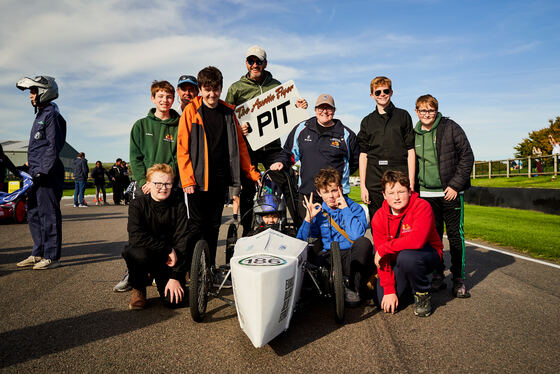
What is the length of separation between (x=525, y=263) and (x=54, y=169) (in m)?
6.80

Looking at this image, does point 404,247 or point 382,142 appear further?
point 382,142

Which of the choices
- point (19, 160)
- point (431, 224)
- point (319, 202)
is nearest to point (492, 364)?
point (431, 224)

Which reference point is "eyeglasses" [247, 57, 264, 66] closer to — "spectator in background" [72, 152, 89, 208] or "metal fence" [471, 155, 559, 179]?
"spectator in background" [72, 152, 89, 208]

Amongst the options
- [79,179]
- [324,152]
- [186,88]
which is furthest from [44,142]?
[79,179]

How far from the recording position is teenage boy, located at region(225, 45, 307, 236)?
534 cm

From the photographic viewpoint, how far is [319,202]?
15.2 ft

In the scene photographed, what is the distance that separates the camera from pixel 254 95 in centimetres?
564

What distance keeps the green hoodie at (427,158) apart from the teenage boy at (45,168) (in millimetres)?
4618

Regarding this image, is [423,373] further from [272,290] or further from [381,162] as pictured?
[381,162]

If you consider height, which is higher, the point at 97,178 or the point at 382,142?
the point at 382,142

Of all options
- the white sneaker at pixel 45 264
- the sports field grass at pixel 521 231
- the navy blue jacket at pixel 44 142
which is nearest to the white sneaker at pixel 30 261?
the white sneaker at pixel 45 264

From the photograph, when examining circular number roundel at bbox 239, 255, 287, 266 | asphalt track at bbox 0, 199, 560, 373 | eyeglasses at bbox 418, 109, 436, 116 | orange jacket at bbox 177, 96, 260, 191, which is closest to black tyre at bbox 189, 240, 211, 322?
asphalt track at bbox 0, 199, 560, 373

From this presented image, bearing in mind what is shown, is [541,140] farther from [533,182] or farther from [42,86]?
[42,86]

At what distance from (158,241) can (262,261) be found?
1.53 meters
